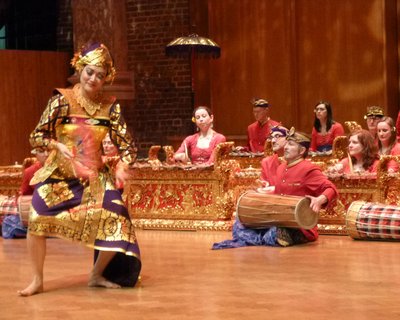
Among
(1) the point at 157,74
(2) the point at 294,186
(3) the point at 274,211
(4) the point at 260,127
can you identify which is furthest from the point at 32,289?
(1) the point at 157,74

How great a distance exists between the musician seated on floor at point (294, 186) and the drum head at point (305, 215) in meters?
0.08

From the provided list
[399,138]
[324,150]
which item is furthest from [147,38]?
[399,138]

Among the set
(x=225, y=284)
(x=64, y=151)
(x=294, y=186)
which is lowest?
(x=225, y=284)

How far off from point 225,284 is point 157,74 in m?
8.15

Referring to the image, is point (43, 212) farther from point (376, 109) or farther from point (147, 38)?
point (147, 38)

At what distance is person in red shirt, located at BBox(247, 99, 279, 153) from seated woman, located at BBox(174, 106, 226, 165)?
181 cm

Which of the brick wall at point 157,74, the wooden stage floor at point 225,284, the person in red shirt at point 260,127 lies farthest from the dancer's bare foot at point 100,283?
the brick wall at point 157,74

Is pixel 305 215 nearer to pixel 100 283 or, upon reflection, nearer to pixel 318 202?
pixel 318 202

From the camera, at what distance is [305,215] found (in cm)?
788

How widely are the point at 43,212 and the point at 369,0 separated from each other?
300 inches

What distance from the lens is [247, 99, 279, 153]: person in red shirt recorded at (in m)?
11.5

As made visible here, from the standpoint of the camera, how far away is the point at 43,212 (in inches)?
231

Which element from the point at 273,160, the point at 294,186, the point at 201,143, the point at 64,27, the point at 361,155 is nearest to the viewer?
the point at 294,186

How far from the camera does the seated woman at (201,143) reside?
31.6 ft
